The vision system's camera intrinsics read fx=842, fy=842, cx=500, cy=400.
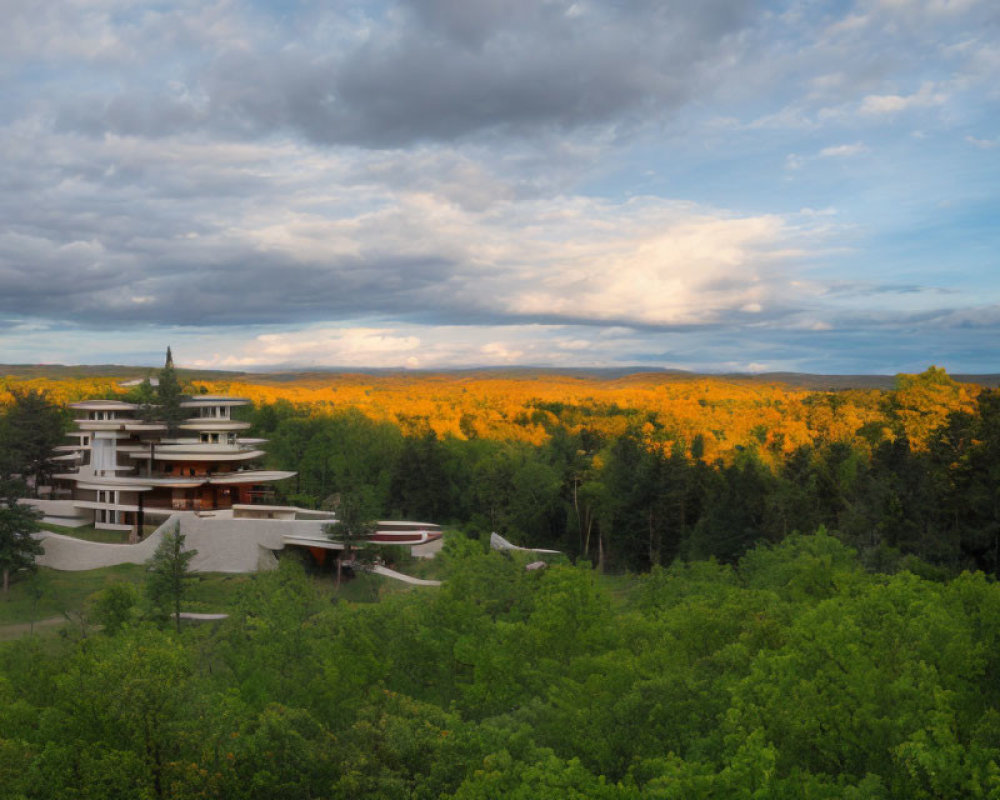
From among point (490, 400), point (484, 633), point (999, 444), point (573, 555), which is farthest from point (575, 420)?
point (484, 633)

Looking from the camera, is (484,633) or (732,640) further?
(484,633)

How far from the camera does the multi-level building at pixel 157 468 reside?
51.7 metres

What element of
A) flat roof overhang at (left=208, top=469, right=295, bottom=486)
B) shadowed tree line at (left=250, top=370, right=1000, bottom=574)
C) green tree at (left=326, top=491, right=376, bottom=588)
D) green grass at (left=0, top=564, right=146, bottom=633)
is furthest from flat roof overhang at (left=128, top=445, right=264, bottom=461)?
green tree at (left=326, top=491, right=376, bottom=588)

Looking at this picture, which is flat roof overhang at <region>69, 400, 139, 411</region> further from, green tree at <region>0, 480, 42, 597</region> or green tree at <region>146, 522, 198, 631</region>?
green tree at <region>146, 522, 198, 631</region>

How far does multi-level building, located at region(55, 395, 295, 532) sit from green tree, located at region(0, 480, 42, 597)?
7.54 meters

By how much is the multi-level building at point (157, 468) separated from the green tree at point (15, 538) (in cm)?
754

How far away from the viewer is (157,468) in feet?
179

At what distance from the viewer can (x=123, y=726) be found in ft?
51.5

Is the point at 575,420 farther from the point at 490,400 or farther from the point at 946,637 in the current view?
the point at 946,637

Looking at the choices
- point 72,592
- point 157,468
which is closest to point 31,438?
point 157,468

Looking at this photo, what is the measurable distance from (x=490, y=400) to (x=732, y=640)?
99638mm

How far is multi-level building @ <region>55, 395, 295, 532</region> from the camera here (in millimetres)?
51656

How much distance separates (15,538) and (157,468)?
1282cm

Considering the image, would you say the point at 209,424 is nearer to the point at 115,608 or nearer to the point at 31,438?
the point at 31,438
